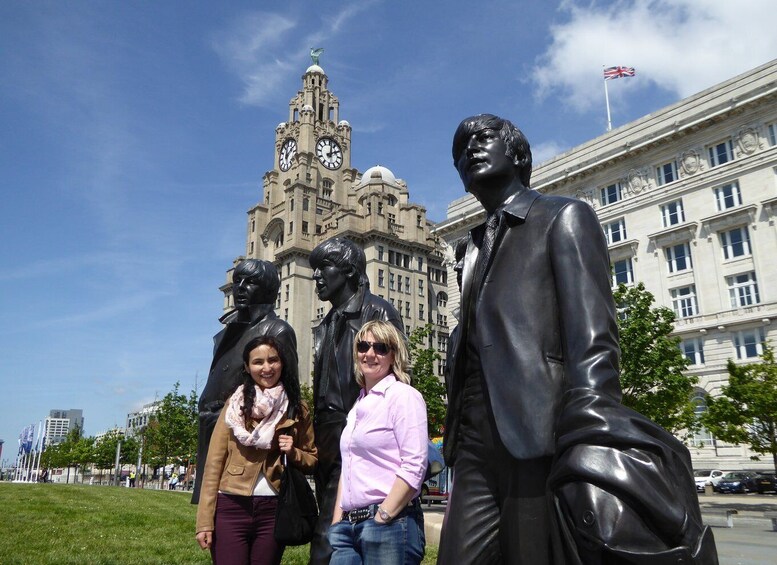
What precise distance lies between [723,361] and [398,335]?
3766cm

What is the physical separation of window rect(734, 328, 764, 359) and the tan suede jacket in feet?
120

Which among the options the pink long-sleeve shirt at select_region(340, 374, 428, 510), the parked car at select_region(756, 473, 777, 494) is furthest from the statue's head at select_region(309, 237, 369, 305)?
the parked car at select_region(756, 473, 777, 494)

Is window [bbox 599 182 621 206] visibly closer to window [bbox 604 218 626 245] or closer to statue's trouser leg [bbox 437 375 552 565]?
window [bbox 604 218 626 245]

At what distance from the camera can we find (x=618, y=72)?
44938 mm

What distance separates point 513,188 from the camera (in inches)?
121

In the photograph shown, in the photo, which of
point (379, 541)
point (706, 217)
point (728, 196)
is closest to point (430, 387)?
point (706, 217)

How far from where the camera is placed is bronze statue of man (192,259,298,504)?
5438 mm

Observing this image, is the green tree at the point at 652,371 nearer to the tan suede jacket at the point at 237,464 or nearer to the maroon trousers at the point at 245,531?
the tan suede jacket at the point at 237,464

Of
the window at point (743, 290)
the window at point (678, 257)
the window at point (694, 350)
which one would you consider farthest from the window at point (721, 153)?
the window at point (694, 350)

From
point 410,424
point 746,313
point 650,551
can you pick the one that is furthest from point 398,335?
point 746,313

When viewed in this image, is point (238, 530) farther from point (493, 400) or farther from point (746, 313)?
point (746, 313)

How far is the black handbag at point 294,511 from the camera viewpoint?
419 centimetres

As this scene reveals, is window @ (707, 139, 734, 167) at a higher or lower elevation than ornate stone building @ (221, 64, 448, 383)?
lower

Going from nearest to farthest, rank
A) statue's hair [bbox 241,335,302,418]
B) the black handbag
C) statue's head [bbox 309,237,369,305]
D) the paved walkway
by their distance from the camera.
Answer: the black handbag
statue's hair [bbox 241,335,302,418]
statue's head [bbox 309,237,369,305]
the paved walkway
